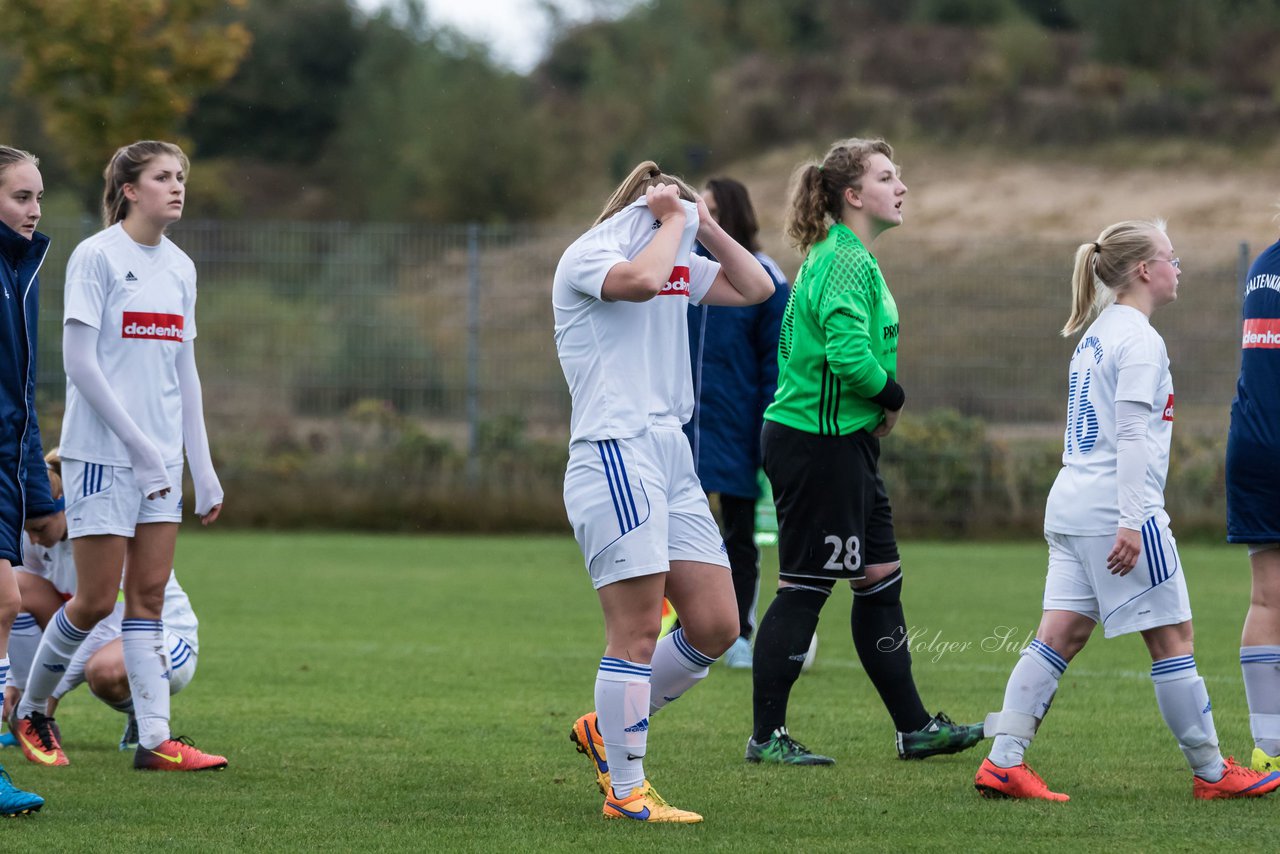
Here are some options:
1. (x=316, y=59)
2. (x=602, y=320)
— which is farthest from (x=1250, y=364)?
(x=316, y=59)

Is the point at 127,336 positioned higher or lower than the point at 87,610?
higher

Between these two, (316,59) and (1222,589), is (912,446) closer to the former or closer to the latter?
(1222,589)

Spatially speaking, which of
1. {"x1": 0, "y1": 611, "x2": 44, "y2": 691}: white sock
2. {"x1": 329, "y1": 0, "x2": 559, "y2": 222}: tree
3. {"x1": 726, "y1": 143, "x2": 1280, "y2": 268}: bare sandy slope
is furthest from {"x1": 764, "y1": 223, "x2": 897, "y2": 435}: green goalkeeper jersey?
{"x1": 329, "y1": 0, "x2": 559, "y2": 222}: tree

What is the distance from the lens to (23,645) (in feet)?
20.4

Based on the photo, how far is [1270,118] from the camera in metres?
41.3

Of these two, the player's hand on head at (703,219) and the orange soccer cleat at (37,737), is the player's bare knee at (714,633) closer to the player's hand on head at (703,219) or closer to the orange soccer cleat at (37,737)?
the player's hand on head at (703,219)

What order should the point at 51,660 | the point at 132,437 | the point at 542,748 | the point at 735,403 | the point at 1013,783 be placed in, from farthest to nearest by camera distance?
1. the point at 735,403
2. the point at 542,748
3. the point at 51,660
4. the point at 132,437
5. the point at 1013,783

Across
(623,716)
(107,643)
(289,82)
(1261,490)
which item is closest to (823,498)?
(623,716)

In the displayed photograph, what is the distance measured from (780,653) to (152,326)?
2397 millimetres

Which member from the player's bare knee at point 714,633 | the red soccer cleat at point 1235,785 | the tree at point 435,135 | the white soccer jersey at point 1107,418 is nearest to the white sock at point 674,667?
the player's bare knee at point 714,633

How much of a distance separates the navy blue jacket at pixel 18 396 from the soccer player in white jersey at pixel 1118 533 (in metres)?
3.00

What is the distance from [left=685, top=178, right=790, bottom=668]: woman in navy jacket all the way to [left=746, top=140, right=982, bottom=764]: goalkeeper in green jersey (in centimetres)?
206

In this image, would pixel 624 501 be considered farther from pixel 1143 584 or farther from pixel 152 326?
pixel 152 326

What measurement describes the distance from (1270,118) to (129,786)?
4082 cm
